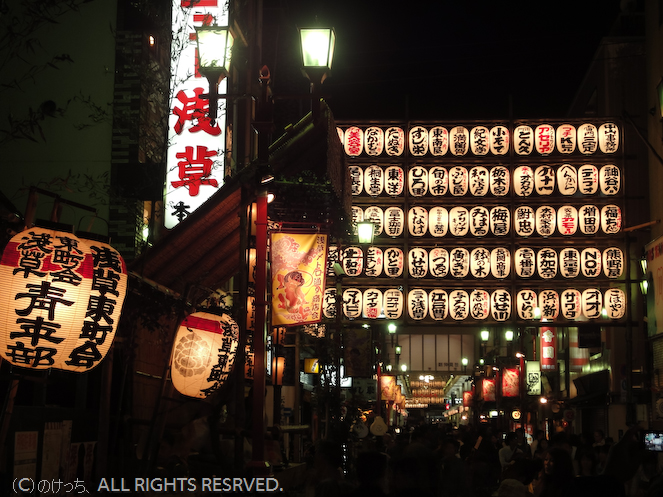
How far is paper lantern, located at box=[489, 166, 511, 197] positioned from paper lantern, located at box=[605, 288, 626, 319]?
5.27m

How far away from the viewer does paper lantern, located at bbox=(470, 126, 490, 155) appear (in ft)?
92.0

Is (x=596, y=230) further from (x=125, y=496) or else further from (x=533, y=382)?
(x=125, y=496)

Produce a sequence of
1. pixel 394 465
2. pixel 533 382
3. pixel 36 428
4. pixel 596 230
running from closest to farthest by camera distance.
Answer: pixel 394 465 → pixel 36 428 → pixel 596 230 → pixel 533 382

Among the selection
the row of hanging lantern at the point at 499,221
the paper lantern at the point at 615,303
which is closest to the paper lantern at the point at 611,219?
the row of hanging lantern at the point at 499,221

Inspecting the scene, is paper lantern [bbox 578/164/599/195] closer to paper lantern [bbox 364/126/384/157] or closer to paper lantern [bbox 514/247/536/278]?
paper lantern [bbox 514/247/536/278]

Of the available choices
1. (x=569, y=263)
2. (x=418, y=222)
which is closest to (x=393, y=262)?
(x=418, y=222)

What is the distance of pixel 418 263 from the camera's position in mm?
27562

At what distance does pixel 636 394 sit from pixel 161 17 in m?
23.0

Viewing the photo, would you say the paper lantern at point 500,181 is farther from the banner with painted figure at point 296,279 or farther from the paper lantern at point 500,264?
the banner with painted figure at point 296,279

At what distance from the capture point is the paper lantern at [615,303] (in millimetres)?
27516

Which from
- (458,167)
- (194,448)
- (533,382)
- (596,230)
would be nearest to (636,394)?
(596,230)

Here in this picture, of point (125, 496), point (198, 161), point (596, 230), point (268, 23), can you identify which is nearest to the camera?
point (125, 496)

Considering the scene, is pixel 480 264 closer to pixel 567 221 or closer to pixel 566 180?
pixel 567 221

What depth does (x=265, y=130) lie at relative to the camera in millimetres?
11883
